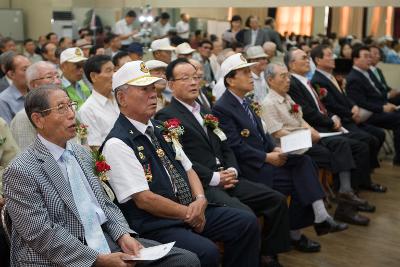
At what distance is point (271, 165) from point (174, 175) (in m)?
1.26

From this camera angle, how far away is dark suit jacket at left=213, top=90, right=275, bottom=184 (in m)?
4.16

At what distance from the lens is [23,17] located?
41.2 ft

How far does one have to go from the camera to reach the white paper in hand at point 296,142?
417cm

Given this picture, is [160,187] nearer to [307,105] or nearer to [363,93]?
[307,105]

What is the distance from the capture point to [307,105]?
541 cm

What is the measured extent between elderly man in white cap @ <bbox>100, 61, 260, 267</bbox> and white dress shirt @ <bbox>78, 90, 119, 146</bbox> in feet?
2.97

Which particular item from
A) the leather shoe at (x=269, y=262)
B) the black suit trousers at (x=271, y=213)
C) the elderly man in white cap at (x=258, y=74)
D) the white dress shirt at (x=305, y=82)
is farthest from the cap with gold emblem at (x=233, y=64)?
the elderly man in white cap at (x=258, y=74)

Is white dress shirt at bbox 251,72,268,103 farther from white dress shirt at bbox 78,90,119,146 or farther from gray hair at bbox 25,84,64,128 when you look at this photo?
gray hair at bbox 25,84,64,128

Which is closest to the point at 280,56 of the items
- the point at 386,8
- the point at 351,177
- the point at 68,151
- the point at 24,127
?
the point at 386,8

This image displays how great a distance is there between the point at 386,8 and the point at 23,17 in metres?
7.81

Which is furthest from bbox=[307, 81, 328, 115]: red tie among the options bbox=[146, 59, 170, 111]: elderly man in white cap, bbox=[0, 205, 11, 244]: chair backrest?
bbox=[0, 205, 11, 244]: chair backrest

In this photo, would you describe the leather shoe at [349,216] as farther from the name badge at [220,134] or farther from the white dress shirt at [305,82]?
the name badge at [220,134]

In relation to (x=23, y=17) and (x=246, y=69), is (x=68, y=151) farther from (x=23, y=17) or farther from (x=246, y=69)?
(x=23, y=17)

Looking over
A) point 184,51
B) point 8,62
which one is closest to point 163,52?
point 184,51
